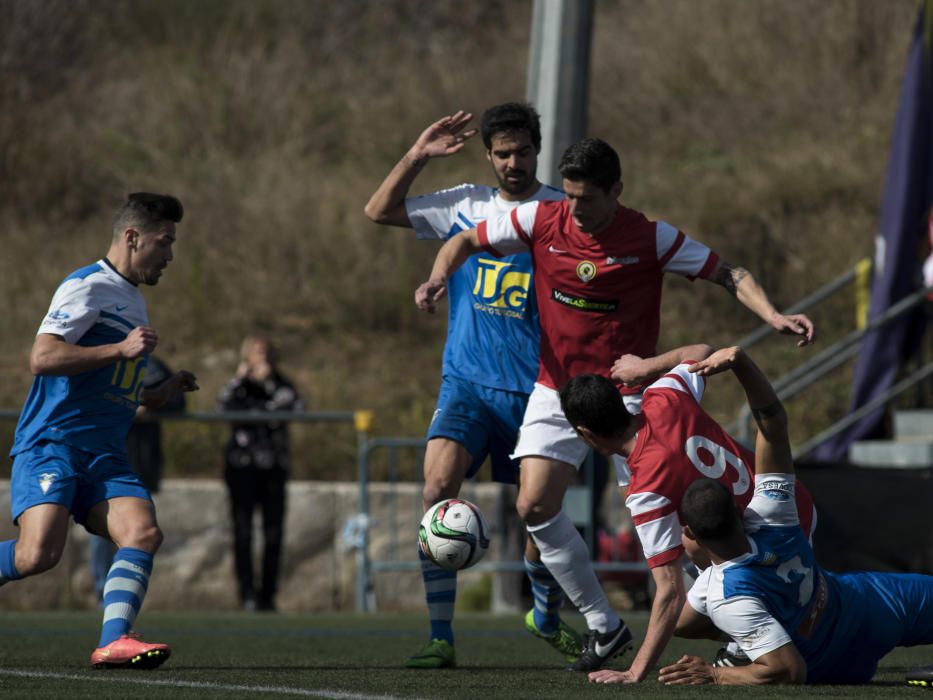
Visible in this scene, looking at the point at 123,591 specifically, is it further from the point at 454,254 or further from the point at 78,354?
the point at 454,254

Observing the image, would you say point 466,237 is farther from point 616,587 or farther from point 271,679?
point 616,587

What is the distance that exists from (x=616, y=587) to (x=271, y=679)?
7.02m

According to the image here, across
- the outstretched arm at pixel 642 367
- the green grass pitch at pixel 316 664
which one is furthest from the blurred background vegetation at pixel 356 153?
the outstretched arm at pixel 642 367

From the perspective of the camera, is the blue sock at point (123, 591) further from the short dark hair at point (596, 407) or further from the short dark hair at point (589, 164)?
the short dark hair at point (589, 164)

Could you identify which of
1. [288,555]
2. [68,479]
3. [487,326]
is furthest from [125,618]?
[288,555]

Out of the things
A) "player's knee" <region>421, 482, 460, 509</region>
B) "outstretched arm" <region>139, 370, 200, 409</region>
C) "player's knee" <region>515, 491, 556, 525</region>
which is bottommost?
"player's knee" <region>515, 491, 556, 525</region>

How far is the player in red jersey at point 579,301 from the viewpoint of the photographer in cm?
661

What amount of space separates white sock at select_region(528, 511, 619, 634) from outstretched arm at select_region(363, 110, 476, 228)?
1.54 meters

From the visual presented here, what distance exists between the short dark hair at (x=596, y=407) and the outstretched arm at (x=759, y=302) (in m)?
0.66

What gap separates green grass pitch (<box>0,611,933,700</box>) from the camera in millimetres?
5410

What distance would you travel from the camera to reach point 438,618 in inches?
271

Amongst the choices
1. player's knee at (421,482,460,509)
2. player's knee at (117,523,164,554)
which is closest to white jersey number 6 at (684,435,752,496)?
player's knee at (421,482,460,509)

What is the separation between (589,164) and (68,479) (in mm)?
2346

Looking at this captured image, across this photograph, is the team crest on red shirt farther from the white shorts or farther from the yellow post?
the yellow post
